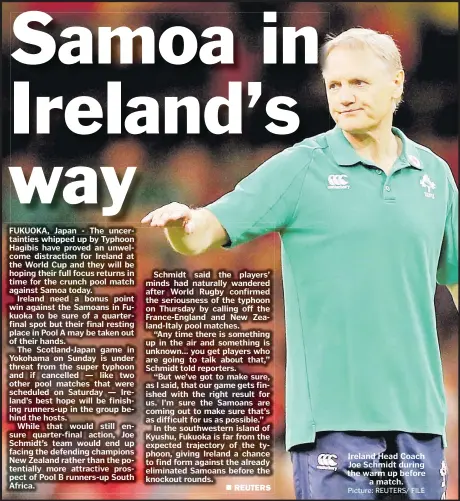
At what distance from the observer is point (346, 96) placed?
2678 mm

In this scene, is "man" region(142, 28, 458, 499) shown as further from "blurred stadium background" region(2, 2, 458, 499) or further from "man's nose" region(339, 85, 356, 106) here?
"blurred stadium background" region(2, 2, 458, 499)

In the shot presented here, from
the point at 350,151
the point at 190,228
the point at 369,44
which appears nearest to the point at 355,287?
the point at 350,151

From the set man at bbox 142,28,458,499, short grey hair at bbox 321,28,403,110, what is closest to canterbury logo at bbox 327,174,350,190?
man at bbox 142,28,458,499

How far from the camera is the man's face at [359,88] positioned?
104 inches

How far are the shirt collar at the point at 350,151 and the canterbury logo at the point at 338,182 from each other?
43mm

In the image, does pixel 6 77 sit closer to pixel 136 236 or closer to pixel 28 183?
pixel 28 183

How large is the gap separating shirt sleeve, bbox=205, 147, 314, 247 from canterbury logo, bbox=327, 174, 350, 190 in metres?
0.09

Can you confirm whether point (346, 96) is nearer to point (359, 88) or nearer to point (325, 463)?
point (359, 88)

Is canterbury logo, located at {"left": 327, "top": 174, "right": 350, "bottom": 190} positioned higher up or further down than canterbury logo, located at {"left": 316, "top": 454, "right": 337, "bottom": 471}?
higher up

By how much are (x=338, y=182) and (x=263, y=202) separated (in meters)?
0.25

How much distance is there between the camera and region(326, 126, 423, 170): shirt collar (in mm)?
2631

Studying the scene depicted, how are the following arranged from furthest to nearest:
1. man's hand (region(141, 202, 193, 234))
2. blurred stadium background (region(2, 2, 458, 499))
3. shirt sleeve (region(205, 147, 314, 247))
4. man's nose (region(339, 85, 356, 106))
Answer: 1. blurred stadium background (region(2, 2, 458, 499))
2. man's nose (region(339, 85, 356, 106))
3. shirt sleeve (region(205, 147, 314, 247))
4. man's hand (region(141, 202, 193, 234))

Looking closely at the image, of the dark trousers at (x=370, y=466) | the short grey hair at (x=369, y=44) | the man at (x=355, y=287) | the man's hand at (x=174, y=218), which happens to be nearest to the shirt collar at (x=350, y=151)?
the man at (x=355, y=287)

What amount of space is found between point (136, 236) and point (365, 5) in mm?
1113
